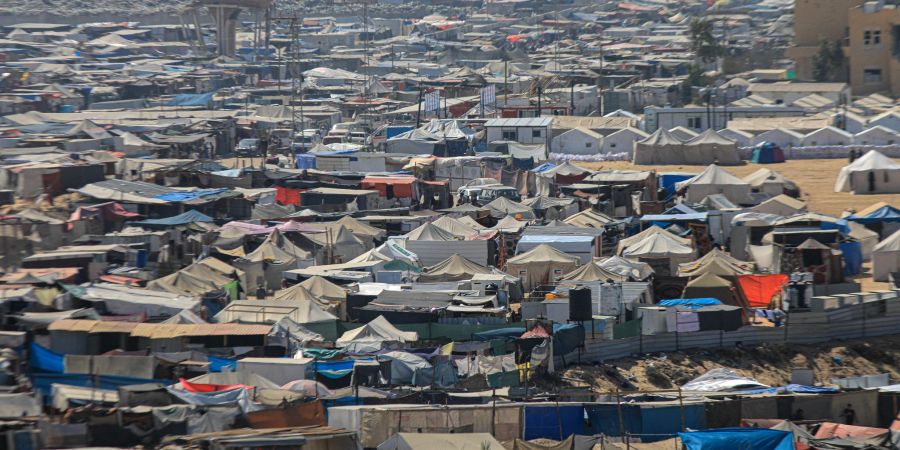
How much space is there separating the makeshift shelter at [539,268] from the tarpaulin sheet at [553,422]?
6915 millimetres

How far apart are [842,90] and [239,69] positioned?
26.9 metres

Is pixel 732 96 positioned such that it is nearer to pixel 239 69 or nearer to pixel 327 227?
pixel 239 69

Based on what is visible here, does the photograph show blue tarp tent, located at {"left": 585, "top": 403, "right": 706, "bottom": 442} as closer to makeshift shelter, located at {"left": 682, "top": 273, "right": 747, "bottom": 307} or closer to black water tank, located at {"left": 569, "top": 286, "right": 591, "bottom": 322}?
black water tank, located at {"left": 569, "top": 286, "right": 591, "bottom": 322}

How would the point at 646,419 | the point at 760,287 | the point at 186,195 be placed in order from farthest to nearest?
the point at 186,195
the point at 760,287
the point at 646,419

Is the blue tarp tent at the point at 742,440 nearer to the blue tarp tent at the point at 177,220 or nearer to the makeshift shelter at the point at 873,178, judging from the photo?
the blue tarp tent at the point at 177,220

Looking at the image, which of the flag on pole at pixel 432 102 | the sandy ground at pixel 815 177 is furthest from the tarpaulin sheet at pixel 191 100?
the sandy ground at pixel 815 177

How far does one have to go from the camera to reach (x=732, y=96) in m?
54.9

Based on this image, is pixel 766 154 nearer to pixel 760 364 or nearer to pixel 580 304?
pixel 760 364

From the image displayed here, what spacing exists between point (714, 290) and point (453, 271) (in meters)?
3.75

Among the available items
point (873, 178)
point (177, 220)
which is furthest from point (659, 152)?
point (177, 220)

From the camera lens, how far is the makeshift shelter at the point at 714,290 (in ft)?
72.6

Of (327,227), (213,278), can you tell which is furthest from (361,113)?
(213,278)

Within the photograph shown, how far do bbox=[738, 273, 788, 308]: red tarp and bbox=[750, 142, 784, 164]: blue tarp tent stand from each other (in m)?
17.1

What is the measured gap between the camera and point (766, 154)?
3975cm
